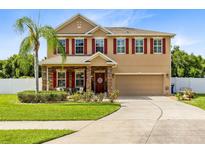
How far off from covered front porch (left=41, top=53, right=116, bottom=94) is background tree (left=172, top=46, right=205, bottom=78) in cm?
1747

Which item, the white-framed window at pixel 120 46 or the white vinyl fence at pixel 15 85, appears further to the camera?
the white vinyl fence at pixel 15 85

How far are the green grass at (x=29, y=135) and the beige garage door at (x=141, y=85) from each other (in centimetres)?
2094

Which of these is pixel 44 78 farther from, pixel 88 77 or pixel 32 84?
pixel 32 84

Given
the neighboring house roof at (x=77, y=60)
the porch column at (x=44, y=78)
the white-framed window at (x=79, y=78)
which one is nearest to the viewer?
the neighboring house roof at (x=77, y=60)

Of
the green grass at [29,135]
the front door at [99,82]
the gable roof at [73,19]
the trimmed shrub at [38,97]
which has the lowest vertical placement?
the green grass at [29,135]

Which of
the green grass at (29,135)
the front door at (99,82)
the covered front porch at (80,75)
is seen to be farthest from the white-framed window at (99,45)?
the green grass at (29,135)

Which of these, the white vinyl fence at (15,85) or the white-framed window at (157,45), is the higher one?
the white-framed window at (157,45)

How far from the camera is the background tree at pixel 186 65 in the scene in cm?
4590

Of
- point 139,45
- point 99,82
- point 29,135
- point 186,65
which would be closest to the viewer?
point 29,135

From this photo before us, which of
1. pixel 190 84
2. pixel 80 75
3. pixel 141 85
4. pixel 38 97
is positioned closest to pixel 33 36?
pixel 38 97

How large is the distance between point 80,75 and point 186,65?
2104 cm

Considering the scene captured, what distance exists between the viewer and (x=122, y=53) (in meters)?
31.3

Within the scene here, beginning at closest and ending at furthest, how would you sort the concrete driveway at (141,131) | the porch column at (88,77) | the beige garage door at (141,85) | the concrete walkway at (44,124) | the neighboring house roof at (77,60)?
the concrete driveway at (141,131), the concrete walkway at (44,124), the neighboring house roof at (77,60), the porch column at (88,77), the beige garage door at (141,85)

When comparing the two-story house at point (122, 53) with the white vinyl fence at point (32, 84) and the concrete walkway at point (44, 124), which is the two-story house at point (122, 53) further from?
the concrete walkway at point (44, 124)
